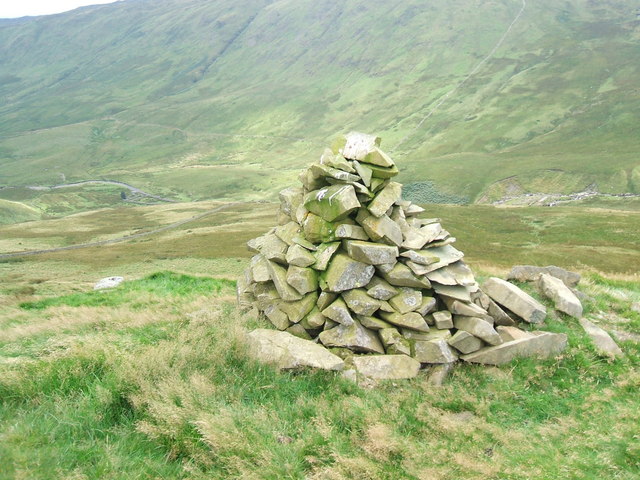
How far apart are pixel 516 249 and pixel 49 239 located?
93004 mm

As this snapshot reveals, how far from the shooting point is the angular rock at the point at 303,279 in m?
13.1

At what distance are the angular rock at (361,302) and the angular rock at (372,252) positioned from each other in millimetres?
1080

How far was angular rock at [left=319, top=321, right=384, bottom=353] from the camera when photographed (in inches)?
478

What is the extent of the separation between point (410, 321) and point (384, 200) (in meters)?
4.34

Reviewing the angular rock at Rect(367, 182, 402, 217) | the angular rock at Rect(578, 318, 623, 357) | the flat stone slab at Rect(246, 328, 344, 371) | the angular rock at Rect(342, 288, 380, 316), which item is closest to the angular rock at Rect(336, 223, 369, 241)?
the angular rock at Rect(367, 182, 402, 217)

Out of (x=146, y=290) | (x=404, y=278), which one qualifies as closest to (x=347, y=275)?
(x=404, y=278)

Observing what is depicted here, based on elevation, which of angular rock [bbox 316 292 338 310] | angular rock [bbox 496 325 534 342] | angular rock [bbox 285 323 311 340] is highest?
angular rock [bbox 316 292 338 310]

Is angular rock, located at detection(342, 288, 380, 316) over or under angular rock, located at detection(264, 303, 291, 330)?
over

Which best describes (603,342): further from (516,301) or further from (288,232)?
(288,232)

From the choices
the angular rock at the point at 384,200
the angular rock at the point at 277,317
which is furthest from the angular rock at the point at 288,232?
the angular rock at the point at 384,200

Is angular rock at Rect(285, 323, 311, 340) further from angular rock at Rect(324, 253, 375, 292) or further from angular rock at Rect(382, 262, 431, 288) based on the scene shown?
angular rock at Rect(382, 262, 431, 288)

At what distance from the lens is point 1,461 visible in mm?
5730

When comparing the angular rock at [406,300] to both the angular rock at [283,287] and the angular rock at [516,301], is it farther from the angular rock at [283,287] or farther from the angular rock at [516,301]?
the angular rock at [516,301]

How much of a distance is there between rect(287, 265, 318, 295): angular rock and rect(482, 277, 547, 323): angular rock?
6743mm
